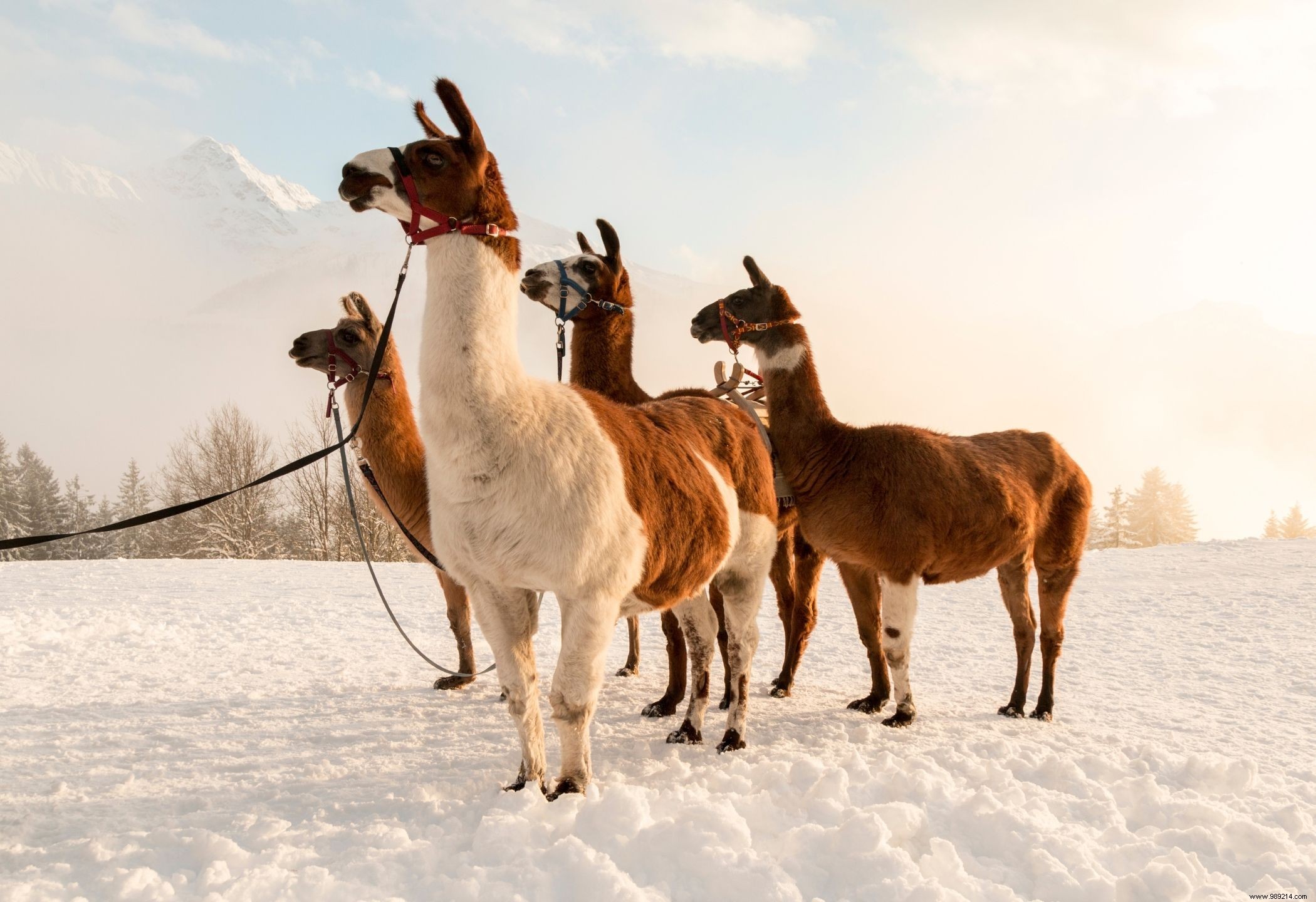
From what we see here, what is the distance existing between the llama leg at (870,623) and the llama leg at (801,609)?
45 centimetres

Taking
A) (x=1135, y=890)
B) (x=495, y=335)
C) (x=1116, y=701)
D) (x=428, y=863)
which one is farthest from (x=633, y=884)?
(x=1116, y=701)

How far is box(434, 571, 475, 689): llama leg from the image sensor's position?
6152 mm

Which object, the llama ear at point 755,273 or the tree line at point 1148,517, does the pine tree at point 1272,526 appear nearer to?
the tree line at point 1148,517

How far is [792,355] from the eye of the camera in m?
5.20

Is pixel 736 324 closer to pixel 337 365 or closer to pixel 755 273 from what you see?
pixel 755 273

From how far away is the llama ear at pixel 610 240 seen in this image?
5387mm

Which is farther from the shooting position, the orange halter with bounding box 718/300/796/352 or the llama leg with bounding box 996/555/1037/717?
the llama leg with bounding box 996/555/1037/717

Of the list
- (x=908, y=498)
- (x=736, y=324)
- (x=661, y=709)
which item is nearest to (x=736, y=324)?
(x=736, y=324)

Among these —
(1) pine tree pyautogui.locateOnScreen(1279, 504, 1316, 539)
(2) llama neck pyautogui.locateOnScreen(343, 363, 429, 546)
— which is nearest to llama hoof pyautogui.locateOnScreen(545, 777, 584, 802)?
(2) llama neck pyautogui.locateOnScreen(343, 363, 429, 546)

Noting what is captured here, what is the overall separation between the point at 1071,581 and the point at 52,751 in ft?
20.6

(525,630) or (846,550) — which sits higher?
(846,550)

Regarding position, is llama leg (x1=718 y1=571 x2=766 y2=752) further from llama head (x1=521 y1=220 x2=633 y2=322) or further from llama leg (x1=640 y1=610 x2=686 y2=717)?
llama head (x1=521 y1=220 x2=633 y2=322)

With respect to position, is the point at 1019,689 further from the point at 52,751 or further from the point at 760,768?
the point at 52,751

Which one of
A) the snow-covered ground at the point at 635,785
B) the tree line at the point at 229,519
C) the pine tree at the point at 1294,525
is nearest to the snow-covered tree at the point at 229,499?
the tree line at the point at 229,519
